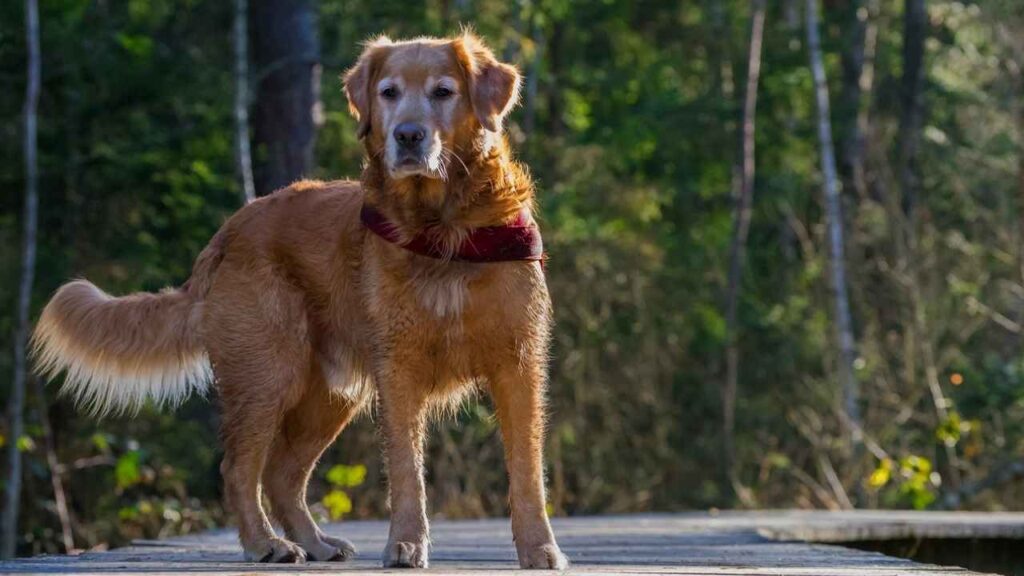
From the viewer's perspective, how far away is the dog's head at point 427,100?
5.99 meters

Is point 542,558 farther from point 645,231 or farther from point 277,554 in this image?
point 645,231

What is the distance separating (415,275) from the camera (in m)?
6.02

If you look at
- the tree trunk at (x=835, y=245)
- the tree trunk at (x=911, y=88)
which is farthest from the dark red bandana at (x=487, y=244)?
the tree trunk at (x=911, y=88)

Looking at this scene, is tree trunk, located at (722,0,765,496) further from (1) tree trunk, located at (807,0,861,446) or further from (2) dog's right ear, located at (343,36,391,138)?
(2) dog's right ear, located at (343,36,391,138)

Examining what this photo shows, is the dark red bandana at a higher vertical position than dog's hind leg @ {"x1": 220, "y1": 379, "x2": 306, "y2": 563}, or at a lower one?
higher

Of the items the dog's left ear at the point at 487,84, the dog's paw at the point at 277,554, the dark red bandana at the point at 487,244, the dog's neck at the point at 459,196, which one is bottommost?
the dog's paw at the point at 277,554

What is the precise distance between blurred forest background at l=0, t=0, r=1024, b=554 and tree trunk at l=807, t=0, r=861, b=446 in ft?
0.17

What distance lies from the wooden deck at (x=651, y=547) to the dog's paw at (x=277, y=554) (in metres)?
0.10

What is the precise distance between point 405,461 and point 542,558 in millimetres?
558

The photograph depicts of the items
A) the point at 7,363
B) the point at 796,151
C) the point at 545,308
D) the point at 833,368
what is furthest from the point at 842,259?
the point at 545,308

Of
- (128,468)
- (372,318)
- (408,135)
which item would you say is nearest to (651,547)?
(372,318)

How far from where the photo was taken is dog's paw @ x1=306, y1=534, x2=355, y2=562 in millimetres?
6820

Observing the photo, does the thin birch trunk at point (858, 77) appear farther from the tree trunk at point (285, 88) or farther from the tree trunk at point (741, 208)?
the tree trunk at point (285, 88)

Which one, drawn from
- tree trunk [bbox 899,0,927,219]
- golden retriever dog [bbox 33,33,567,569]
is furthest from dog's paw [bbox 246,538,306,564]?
tree trunk [bbox 899,0,927,219]
